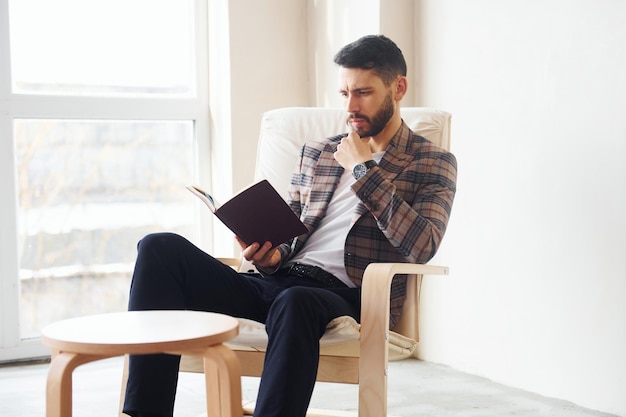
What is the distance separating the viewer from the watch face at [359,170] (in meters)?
2.04

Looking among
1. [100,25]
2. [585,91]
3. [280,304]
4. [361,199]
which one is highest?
[100,25]

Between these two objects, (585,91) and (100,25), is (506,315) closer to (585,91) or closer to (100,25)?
(585,91)

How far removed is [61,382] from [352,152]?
0.97m

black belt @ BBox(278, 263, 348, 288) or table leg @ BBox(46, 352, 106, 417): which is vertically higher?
black belt @ BBox(278, 263, 348, 288)

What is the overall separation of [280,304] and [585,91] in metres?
1.26

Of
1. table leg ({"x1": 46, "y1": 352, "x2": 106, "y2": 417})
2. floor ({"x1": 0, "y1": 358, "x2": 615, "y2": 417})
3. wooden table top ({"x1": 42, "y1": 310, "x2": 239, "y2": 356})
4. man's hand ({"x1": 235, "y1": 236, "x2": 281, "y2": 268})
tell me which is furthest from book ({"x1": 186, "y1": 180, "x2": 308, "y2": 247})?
floor ({"x1": 0, "y1": 358, "x2": 615, "y2": 417})

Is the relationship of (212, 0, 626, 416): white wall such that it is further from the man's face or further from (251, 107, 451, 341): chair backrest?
the man's face

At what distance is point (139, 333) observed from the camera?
1.48 metres

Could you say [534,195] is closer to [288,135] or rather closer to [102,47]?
[288,135]

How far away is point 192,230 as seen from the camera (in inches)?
147

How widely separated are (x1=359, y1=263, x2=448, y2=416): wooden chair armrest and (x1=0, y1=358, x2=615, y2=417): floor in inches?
28.9

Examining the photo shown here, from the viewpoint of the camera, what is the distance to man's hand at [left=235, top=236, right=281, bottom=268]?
2080 millimetres

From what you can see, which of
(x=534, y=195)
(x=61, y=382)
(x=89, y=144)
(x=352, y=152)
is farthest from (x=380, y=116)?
(x=89, y=144)

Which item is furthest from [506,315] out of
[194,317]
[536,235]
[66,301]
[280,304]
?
[66,301]
